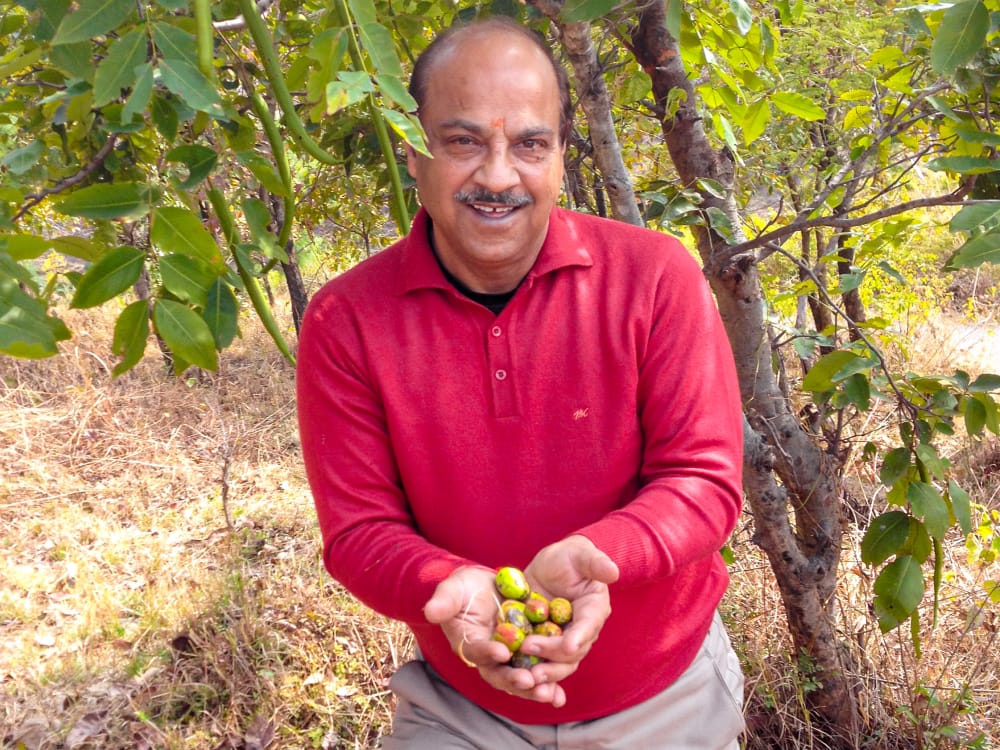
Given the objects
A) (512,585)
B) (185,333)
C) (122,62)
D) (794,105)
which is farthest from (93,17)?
(794,105)

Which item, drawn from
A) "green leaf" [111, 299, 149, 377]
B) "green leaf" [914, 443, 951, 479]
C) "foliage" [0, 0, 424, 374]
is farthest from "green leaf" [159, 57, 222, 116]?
"green leaf" [914, 443, 951, 479]

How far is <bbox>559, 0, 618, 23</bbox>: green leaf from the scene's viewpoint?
54.6 inches

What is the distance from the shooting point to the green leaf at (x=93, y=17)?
42.6 inches

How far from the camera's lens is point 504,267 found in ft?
5.77

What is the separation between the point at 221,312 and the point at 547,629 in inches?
27.6

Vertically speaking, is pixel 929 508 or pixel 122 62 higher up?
pixel 122 62

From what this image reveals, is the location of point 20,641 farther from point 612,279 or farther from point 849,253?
point 849,253

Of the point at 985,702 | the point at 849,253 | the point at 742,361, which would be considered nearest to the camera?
the point at 742,361

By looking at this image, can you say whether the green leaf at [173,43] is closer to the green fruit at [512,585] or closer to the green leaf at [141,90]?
the green leaf at [141,90]

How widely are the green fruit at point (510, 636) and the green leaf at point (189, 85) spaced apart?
866 mm

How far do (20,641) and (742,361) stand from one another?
9.67 ft

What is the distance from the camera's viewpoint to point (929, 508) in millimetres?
1895

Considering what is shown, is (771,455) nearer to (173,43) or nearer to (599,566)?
(599,566)

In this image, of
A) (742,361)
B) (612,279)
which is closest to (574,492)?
(612,279)
